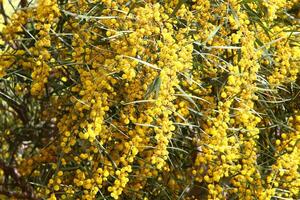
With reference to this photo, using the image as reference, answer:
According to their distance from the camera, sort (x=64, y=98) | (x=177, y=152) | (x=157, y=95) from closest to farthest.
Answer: (x=157, y=95)
(x=64, y=98)
(x=177, y=152)

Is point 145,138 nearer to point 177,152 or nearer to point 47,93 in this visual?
point 177,152

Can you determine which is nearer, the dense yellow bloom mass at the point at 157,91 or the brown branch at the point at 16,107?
the dense yellow bloom mass at the point at 157,91

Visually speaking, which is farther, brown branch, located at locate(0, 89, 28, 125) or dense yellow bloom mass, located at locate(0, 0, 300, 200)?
brown branch, located at locate(0, 89, 28, 125)

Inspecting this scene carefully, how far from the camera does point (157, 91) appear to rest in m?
2.10

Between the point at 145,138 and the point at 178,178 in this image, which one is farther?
the point at 178,178

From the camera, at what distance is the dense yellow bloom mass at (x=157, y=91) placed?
2.20 meters

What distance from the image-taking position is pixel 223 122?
234cm

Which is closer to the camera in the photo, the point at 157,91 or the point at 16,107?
the point at 157,91

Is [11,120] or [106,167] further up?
[106,167]

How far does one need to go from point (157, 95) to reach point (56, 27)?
74cm

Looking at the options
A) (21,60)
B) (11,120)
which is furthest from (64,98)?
(11,120)

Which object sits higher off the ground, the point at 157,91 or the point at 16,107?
the point at 157,91

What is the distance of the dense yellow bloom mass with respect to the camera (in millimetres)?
2195

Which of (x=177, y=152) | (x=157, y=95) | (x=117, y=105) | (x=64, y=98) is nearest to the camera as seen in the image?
(x=157, y=95)
